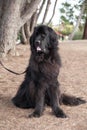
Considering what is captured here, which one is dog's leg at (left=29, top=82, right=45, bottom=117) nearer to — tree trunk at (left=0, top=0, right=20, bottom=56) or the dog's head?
the dog's head

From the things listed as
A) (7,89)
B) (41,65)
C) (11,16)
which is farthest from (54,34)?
(11,16)

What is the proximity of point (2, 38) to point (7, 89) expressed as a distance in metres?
3.67

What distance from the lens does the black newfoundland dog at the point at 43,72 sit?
5.99 metres

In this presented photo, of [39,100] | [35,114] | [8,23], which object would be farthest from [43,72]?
[8,23]

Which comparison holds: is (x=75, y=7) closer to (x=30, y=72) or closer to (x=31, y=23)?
(x=31, y=23)

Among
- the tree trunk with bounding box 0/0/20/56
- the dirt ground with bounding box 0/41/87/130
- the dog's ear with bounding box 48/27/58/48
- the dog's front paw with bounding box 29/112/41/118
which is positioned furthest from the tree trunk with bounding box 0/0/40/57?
the dog's front paw with bounding box 29/112/41/118

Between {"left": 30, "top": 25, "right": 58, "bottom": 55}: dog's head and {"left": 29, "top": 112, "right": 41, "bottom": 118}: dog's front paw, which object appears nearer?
{"left": 30, "top": 25, "right": 58, "bottom": 55}: dog's head

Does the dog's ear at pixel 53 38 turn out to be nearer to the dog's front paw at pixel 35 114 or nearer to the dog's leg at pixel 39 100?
the dog's leg at pixel 39 100

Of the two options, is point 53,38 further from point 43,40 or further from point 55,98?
point 55,98

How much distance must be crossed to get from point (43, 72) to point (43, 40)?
560 mm

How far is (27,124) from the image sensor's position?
577 cm

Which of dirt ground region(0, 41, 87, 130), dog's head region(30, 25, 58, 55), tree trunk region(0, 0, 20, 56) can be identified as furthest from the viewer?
tree trunk region(0, 0, 20, 56)

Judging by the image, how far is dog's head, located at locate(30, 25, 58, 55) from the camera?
595 cm

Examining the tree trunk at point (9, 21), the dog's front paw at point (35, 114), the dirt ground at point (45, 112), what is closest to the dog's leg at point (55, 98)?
the dirt ground at point (45, 112)
